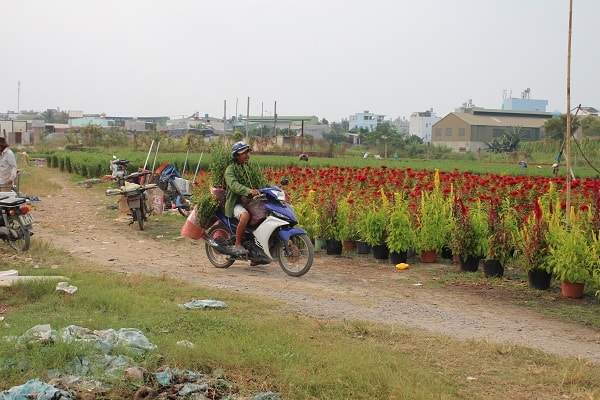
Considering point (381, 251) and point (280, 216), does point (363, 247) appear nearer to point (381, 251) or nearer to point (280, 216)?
point (381, 251)

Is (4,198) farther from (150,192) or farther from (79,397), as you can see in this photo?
(79,397)

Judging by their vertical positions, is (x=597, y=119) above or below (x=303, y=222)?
above

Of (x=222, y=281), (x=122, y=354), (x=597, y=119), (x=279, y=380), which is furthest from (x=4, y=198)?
(x=597, y=119)

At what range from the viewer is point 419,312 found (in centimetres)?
717

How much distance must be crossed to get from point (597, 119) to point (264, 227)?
187 ft

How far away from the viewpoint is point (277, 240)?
9.23m

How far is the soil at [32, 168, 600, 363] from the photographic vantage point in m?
6.47

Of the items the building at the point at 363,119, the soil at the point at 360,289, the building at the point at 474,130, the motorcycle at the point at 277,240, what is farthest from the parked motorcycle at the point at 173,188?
the building at the point at 363,119

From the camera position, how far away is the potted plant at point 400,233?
393 inches

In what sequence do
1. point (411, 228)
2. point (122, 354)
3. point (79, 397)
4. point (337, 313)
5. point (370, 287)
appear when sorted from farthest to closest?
point (411, 228) < point (370, 287) < point (337, 313) < point (122, 354) < point (79, 397)

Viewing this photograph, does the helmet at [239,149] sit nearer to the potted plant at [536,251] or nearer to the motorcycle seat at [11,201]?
the motorcycle seat at [11,201]

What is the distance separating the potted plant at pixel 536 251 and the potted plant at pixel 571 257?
0.10 meters

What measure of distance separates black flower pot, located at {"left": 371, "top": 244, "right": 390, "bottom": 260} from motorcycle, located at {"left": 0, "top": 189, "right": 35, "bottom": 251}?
195 inches

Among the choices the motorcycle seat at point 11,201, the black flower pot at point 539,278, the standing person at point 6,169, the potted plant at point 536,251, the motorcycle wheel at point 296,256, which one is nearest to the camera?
the potted plant at point 536,251
